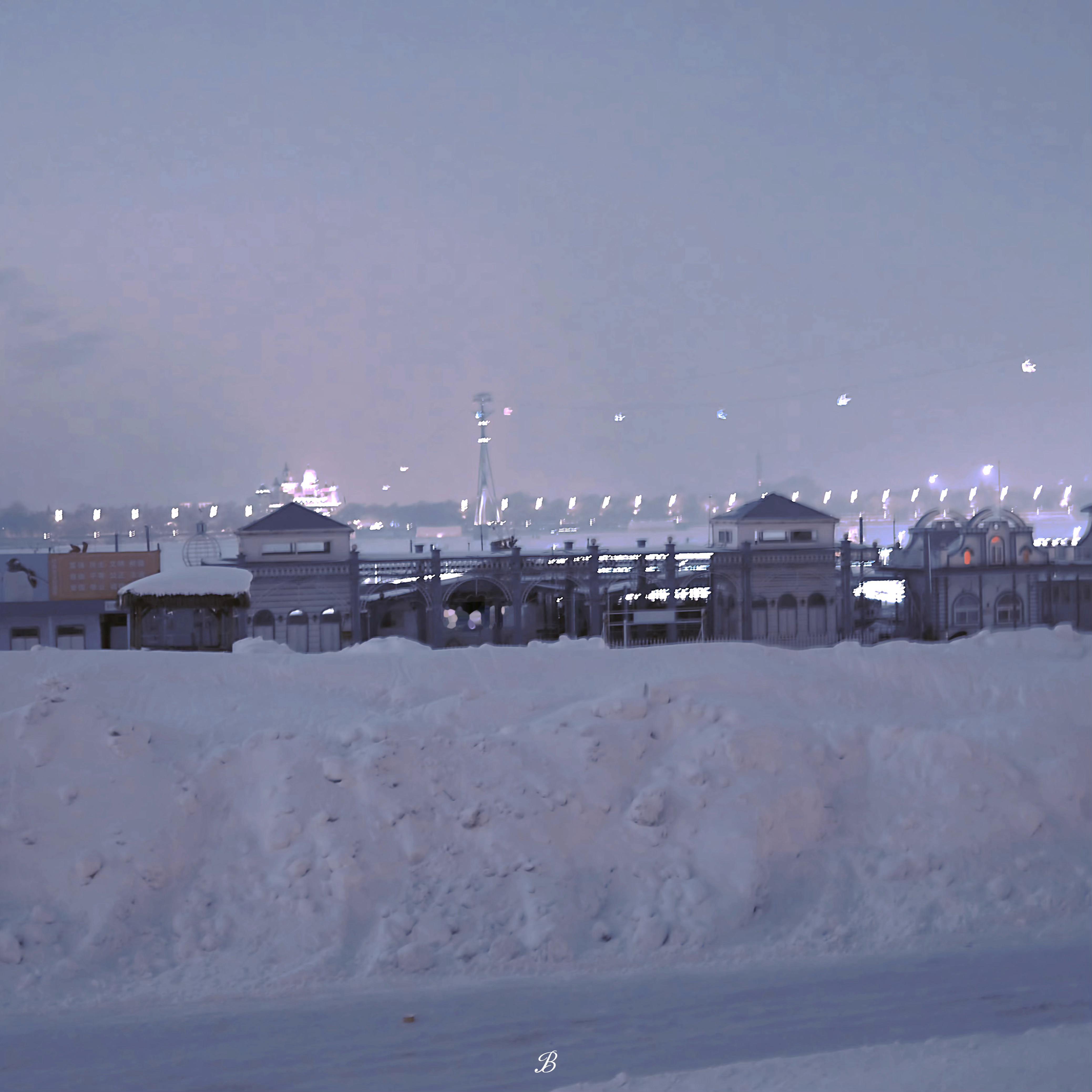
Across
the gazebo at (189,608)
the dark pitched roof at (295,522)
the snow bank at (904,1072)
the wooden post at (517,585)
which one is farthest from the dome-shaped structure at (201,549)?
the snow bank at (904,1072)

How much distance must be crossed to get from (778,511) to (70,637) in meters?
18.8

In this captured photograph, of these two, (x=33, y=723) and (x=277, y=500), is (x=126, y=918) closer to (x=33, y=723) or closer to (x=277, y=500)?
(x=33, y=723)

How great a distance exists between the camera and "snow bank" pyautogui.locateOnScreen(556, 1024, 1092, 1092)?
4945 mm

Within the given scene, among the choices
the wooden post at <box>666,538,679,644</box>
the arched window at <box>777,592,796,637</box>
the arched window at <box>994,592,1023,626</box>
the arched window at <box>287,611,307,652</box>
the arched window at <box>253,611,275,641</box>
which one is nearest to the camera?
the arched window at <box>253,611,275,641</box>

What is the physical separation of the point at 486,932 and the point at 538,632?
2248cm

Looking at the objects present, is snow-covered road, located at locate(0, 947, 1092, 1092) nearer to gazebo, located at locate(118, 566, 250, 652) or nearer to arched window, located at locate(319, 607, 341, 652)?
gazebo, located at locate(118, 566, 250, 652)

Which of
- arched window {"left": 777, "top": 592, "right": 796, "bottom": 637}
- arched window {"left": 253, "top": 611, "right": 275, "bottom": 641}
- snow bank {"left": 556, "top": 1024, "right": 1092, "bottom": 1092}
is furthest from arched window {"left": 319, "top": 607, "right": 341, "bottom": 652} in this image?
snow bank {"left": 556, "top": 1024, "right": 1092, "bottom": 1092}

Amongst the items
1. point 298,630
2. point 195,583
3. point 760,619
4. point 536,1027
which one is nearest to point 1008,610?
point 760,619

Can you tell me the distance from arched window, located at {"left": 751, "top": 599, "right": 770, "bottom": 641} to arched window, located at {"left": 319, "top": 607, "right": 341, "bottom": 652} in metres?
11.5

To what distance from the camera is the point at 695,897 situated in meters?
7.58

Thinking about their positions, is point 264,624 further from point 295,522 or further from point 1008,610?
point 1008,610

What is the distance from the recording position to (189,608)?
21531mm

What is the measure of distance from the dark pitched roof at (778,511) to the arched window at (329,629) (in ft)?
38.4

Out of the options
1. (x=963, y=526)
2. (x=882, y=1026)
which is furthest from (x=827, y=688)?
(x=963, y=526)
